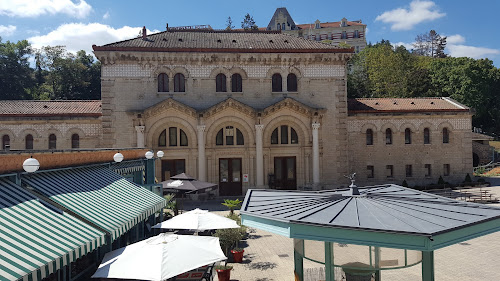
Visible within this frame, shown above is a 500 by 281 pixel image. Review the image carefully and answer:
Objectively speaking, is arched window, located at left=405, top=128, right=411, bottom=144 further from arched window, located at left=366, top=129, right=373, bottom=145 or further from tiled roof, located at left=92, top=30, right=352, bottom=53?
tiled roof, located at left=92, top=30, right=352, bottom=53

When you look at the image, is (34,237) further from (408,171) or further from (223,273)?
(408,171)

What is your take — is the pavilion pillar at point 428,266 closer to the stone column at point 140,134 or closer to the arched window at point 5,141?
the stone column at point 140,134

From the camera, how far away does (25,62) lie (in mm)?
59438

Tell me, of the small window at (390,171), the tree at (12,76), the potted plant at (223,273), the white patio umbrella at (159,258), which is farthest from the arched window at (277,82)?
the tree at (12,76)

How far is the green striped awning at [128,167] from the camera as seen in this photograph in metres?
14.3

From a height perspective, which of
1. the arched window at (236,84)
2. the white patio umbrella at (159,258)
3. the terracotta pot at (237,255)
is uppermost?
the arched window at (236,84)

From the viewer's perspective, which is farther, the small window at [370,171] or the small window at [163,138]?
the small window at [370,171]

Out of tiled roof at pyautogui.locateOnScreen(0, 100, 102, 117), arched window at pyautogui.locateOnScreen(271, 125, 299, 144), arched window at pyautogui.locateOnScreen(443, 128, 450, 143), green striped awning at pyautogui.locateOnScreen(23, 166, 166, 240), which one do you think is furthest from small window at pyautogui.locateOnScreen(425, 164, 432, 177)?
tiled roof at pyautogui.locateOnScreen(0, 100, 102, 117)

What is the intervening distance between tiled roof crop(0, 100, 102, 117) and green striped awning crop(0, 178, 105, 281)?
70.6 ft

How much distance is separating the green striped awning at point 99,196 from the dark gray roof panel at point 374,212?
3.51 meters

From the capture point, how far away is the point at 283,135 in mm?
28750

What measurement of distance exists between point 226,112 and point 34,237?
2167cm

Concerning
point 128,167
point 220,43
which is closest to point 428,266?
point 128,167

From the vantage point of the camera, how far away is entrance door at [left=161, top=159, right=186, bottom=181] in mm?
27797
